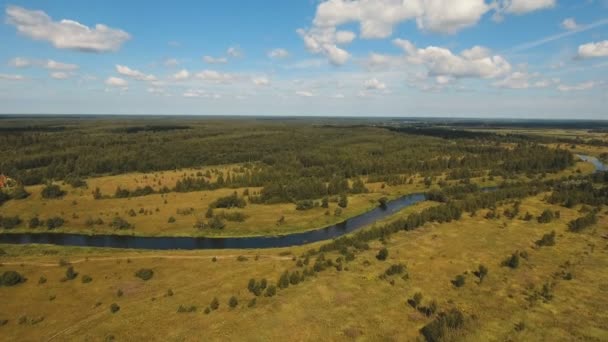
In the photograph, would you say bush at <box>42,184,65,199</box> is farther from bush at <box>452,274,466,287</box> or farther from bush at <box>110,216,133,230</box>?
bush at <box>452,274,466,287</box>

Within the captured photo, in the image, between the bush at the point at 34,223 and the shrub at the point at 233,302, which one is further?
the bush at the point at 34,223

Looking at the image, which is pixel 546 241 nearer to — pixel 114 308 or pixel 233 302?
pixel 233 302

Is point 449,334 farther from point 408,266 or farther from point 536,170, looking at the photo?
point 536,170

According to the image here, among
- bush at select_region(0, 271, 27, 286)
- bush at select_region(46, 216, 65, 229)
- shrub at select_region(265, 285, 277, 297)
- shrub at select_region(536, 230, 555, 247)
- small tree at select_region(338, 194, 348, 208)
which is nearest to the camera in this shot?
shrub at select_region(265, 285, 277, 297)

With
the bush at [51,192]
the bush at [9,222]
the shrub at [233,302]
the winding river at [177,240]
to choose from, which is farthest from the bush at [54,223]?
the shrub at [233,302]

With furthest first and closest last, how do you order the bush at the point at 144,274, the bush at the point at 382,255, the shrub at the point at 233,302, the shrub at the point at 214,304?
the bush at the point at 382,255 < the bush at the point at 144,274 < the shrub at the point at 233,302 < the shrub at the point at 214,304

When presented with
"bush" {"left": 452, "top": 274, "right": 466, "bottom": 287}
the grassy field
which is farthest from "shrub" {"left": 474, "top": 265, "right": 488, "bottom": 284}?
"bush" {"left": 452, "top": 274, "right": 466, "bottom": 287}

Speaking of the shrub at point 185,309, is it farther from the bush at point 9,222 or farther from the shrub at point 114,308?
the bush at point 9,222
